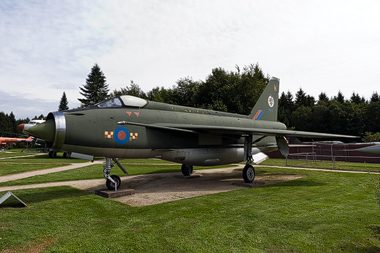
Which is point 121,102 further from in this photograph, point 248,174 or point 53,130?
point 248,174

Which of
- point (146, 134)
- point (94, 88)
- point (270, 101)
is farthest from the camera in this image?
point (94, 88)

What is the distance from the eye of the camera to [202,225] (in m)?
5.87

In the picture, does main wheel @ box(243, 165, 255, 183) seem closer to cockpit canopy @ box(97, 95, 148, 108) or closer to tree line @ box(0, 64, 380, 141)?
cockpit canopy @ box(97, 95, 148, 108)

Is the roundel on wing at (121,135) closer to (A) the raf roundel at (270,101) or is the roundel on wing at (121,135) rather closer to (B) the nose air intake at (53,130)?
(B) the nose air intake at (53,130)

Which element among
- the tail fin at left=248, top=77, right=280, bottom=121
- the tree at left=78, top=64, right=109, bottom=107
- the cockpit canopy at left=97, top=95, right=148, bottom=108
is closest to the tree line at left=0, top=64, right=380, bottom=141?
the tree at left=78, top=64, right=109, bottom=107

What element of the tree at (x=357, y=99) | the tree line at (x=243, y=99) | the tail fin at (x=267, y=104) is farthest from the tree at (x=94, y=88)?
the tree at (x=357, y=99)

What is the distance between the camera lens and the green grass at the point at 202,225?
4715mm

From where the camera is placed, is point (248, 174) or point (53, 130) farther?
point (248, 174)

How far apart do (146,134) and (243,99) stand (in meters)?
33.5

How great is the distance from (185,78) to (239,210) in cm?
4372

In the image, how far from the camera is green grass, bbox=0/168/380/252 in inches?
186

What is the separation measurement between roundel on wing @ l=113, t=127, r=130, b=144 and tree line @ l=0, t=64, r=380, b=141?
29494 millimetres

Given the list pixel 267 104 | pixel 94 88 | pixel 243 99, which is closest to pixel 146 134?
pixel 267 104

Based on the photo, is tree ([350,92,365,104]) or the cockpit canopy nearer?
the cockpit canopy
